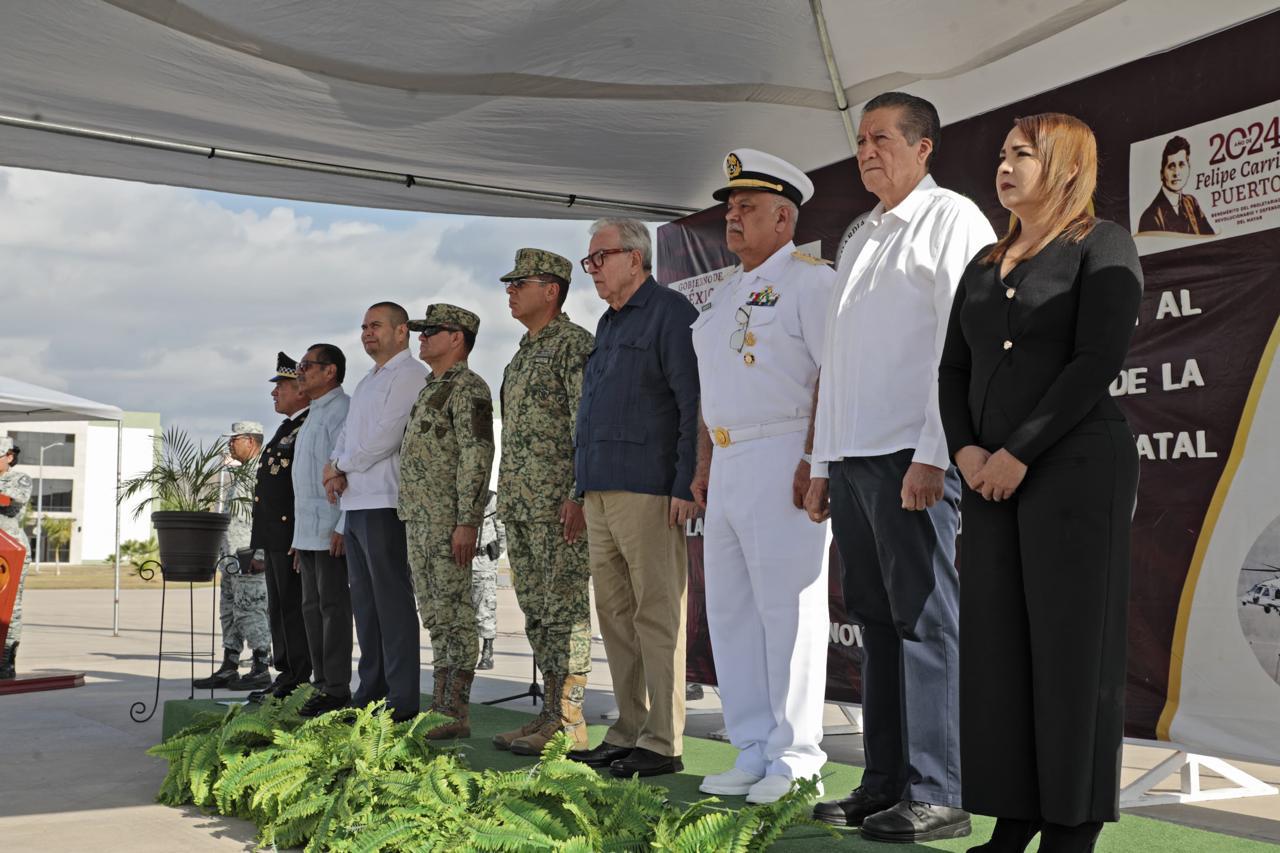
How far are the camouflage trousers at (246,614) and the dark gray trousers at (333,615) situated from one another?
2.80m

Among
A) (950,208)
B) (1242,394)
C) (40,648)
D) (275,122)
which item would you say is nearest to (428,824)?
(950,208)

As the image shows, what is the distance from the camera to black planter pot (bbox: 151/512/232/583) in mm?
6430

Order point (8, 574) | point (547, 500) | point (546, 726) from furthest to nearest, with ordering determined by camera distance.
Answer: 1. point (8, 574)
2. point (547, 500)
3. point (546, 726)

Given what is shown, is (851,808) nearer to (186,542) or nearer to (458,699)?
(458,699)

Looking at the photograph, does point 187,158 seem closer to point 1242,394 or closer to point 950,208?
point 950,208

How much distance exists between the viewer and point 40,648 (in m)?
12.4

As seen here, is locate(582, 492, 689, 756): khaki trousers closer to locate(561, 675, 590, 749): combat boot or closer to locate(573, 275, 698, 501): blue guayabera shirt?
locate(573, 275, 698, 501): blue guayabera shirt

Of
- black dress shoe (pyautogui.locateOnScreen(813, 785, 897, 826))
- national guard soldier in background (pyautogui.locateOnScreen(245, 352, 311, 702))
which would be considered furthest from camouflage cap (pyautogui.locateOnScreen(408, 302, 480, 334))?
black dress shoe (pyautogui.locateOnScreen(813, 785, 897, 826))

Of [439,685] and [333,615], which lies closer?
[439,685]

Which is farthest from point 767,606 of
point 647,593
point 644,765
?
point 644,765

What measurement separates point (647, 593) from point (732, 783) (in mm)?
794

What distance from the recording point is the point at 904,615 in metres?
2.93

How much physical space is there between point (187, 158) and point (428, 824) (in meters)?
3.79

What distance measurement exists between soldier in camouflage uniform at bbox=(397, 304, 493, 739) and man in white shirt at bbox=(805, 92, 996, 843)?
2.15 m
